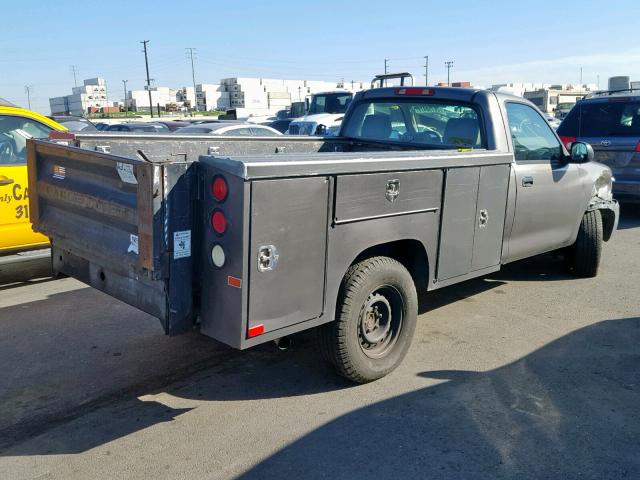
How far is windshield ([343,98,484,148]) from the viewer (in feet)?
17.6

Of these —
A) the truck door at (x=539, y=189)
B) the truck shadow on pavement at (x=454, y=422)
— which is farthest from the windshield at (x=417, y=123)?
the truck shadow on pavement at (x=454, y=422)

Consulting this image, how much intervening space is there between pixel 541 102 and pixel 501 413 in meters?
47.8

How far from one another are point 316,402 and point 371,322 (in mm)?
666

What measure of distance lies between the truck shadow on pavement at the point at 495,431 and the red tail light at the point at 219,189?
144 centimetres

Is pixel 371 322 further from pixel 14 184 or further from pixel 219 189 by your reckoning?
pixel 14 184

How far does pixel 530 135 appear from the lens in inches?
226

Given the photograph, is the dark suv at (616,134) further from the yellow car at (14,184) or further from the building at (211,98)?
the building at (211,98)

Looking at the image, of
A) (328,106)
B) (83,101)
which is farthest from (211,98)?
(328,106)

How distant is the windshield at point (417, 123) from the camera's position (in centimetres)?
535

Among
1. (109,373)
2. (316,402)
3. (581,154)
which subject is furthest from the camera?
(581,154)

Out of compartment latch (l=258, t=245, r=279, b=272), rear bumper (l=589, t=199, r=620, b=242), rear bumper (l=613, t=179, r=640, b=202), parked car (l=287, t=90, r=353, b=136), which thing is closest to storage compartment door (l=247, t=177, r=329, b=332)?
compartment latch (l=258, t=245, r=279, b=272)

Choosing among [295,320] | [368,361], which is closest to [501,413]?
[368,361]

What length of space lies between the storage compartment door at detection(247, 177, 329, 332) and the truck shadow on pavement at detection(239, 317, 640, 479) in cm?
76

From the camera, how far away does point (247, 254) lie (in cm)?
316
